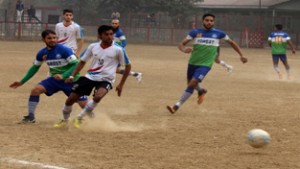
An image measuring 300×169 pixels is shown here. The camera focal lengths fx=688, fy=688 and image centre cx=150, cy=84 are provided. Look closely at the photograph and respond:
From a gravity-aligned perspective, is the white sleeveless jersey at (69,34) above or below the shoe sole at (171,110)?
above

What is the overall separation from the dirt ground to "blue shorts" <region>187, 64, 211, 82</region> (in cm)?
67

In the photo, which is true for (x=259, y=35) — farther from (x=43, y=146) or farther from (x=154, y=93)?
(x=43, y=146)

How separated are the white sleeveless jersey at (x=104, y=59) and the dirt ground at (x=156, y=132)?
2.62ft

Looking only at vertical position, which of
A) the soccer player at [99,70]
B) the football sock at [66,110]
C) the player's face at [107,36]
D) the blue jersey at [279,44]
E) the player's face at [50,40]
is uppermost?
the player's face at [107,36]

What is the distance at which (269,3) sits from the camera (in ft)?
195

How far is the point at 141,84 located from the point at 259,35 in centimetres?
3275

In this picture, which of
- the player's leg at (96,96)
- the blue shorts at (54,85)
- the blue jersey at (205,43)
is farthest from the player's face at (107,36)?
the blue jersey at (205,43)

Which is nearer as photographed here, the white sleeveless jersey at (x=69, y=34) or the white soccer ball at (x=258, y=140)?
the white soccer ball at (x=258, y=140)

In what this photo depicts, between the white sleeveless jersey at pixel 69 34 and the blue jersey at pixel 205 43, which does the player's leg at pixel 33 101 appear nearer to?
Result: the blue jersey at pixel 205 43

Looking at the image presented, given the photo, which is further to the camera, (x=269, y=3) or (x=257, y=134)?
(x=269, y=3)

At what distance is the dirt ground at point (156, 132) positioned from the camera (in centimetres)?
777

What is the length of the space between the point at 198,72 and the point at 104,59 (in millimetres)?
3142

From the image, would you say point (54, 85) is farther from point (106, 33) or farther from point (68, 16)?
point (68, 16)

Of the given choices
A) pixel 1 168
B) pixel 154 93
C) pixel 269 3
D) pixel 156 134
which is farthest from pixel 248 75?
pixel 269 3
